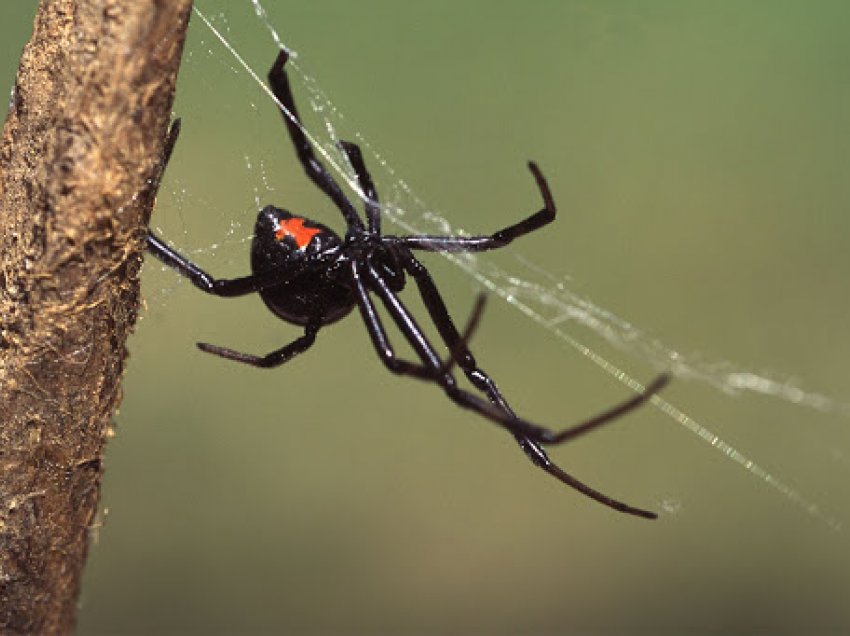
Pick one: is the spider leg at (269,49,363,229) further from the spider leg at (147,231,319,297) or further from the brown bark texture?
the brown bark texture

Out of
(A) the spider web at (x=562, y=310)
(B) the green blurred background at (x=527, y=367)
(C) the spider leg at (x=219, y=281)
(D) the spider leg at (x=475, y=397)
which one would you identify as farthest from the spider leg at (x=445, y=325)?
(B) the green blurred background at (x=527, y=367)

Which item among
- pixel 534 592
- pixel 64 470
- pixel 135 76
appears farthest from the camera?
pixel 534 592

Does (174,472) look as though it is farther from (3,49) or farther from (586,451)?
(3,49)

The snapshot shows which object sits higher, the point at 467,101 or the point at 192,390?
the point at 467,101

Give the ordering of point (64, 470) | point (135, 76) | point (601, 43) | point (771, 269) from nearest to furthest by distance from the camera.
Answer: point (135, 76), point (64, 470), point (771, 269), point (601, 43)

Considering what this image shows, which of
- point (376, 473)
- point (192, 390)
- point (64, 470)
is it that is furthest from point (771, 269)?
point (64, 470)

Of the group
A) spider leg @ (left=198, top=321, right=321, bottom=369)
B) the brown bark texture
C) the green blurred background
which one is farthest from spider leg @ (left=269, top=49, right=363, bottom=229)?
the green blurred background
